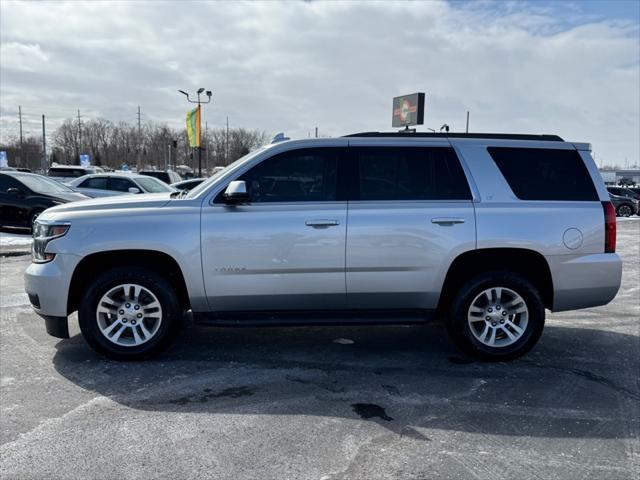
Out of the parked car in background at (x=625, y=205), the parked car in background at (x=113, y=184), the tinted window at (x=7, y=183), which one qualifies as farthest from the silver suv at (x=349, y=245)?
the parked car in background at (x=625, y=205)

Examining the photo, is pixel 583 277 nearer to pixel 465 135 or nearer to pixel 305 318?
pixel 465 135

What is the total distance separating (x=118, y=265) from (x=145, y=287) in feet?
1.17

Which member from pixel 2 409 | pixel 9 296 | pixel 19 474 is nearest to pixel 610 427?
pixel 19 474

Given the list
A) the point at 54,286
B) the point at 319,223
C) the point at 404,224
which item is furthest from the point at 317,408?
the point at 54,286

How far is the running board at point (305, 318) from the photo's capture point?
4.55 meters

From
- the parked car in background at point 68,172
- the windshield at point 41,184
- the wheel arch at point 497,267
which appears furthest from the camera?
the parked car in background at point 68,172

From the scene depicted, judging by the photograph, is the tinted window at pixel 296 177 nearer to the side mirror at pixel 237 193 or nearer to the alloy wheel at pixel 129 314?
the side mirror at pixel 237 193

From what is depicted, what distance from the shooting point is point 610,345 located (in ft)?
17.8

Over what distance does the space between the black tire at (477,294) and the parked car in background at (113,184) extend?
1184cm

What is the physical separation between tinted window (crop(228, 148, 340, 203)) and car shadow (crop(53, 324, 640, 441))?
4.96ft

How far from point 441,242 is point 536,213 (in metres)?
0.93

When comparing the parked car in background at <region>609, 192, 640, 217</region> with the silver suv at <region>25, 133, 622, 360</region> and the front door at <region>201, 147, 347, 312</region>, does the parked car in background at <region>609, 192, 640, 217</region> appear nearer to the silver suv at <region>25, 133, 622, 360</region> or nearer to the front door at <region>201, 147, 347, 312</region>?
the silver suv at <region>25, 133, 622, 360</region>

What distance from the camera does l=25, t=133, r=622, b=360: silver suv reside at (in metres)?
4.49

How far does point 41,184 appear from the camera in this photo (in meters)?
13.0
